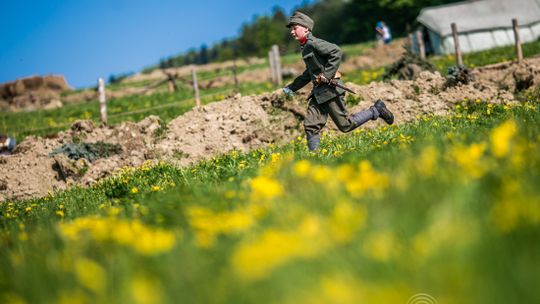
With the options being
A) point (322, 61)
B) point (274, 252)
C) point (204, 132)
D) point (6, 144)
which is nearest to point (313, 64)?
point (322, 61)

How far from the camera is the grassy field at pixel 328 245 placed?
1769mm

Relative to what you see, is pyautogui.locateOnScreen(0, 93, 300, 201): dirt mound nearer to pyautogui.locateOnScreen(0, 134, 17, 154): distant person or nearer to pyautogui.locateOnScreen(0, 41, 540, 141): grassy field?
pyautogui.locateOnScreen(0, 134, 17, 154): distant person

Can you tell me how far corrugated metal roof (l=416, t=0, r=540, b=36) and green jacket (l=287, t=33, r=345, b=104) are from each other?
1119 inches

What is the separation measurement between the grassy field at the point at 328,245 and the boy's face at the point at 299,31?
12.1 feet

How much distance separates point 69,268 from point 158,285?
0.69 metres

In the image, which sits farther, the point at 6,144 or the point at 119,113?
the point at 119,113

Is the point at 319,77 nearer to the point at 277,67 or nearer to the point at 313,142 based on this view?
the point at 313,142

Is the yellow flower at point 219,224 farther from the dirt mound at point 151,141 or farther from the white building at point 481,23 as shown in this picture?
the white building at point 481,23

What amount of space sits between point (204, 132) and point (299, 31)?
4.33 meters

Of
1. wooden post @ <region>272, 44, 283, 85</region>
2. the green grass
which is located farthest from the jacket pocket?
wooden post @ <region>272, 44, 283, 85</region>

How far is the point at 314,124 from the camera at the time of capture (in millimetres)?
7270

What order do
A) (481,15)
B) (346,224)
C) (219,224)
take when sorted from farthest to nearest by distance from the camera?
(481,15), (219,224), (346,224)

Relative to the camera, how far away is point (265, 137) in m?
10.5

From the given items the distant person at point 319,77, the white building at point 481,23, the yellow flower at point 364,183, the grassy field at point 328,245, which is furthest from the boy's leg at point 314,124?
the white building at point 481,23
